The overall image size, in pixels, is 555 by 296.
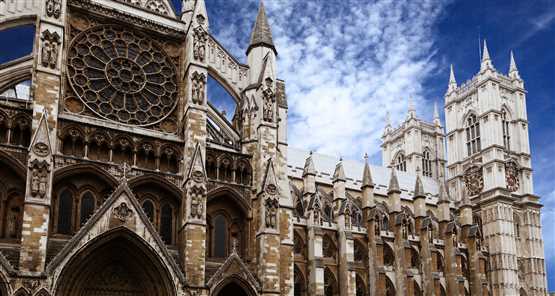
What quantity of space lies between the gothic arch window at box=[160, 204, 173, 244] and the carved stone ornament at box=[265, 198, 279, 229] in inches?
173

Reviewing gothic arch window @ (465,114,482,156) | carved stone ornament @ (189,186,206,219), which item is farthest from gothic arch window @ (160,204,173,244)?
gothic arch window @ (465,114,482,156)

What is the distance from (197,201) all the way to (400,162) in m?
46.6

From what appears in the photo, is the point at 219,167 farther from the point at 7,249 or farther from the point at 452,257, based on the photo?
the point at 452,257

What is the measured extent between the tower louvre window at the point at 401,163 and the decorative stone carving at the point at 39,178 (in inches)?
1971

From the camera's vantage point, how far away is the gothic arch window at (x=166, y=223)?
28.4m

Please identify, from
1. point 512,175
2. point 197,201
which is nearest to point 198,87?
point 197,201

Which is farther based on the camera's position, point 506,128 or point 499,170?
point 506,128

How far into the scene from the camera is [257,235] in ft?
95.8

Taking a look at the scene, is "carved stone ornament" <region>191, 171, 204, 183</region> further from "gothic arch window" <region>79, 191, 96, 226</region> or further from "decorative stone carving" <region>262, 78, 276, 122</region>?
"decorative stone carving" <region>262, 78, 276, 122</region>

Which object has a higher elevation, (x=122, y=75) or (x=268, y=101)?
(x=122, y=75)

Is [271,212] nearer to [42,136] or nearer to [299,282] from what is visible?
[42,136]

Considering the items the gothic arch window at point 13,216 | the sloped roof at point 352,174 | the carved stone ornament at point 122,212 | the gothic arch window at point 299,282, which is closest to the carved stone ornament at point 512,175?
the sloped roof at point 352,174

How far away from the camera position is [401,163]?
70.6 metres

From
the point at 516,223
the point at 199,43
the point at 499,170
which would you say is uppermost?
the point at 199,43
